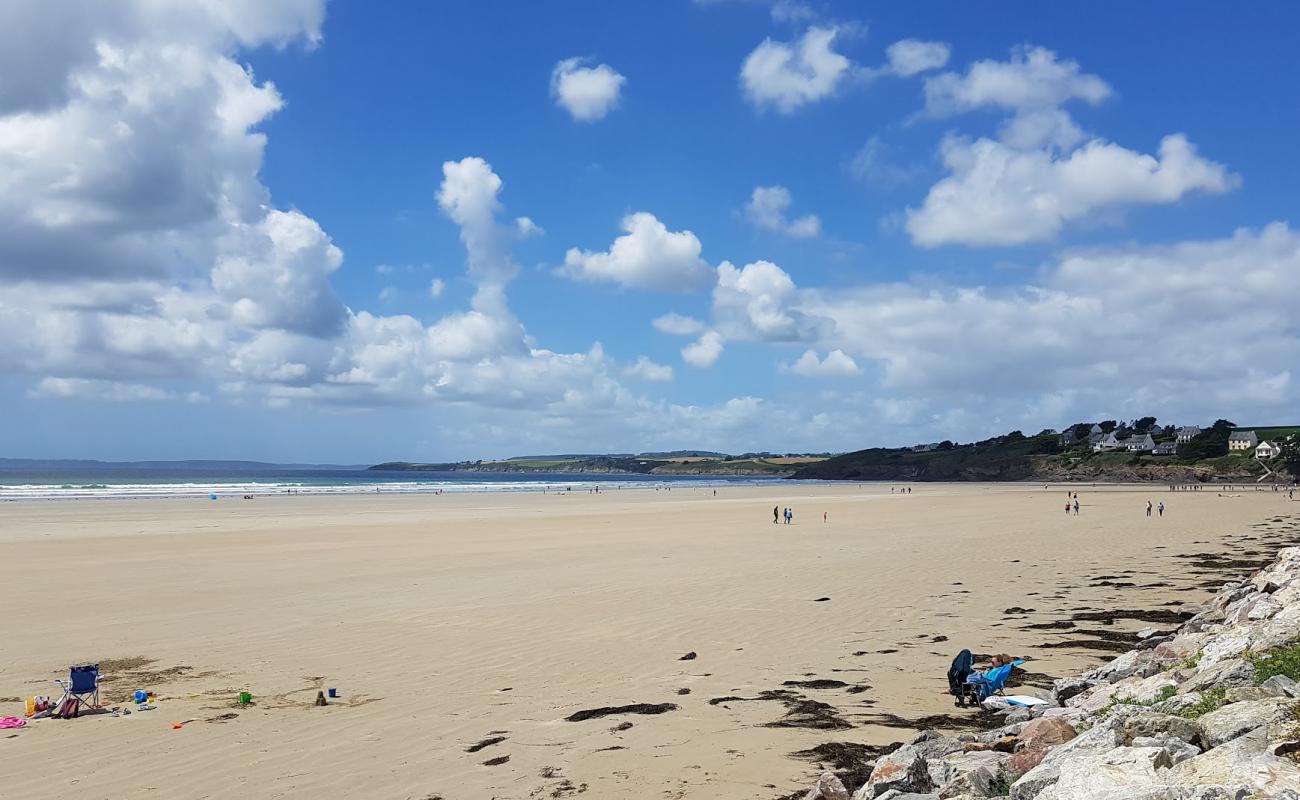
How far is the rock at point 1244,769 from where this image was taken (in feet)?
11.7

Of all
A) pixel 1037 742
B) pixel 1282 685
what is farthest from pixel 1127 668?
pixel 1037 742

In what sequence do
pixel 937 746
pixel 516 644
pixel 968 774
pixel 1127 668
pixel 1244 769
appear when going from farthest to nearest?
pixel 516 644
pixel 1127 668
pixel 937 746
pixel 968 774
pixel 1244 769

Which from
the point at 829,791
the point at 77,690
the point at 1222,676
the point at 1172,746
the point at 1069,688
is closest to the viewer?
the point at 1172,746

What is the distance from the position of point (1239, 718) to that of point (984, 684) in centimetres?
425

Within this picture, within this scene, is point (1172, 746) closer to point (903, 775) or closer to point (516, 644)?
point (903, 775)

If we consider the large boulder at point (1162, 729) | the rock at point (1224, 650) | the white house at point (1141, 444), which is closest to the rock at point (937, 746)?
the large boulder at point (1162, 729)

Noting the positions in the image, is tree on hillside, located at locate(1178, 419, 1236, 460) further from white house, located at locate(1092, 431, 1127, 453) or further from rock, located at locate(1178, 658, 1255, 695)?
rock, located at locate(1178, 658, 1255, 695)

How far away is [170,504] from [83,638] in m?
49.5

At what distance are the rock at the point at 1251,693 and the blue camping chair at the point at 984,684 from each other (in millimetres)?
3414

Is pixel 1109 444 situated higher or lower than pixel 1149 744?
higher

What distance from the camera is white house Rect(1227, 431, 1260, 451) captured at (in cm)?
13200

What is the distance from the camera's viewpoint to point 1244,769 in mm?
3777

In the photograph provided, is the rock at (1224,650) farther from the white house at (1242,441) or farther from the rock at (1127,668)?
the white house at (1242,441)

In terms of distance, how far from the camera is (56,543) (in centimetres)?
2944
